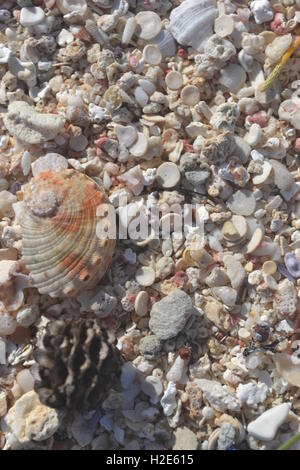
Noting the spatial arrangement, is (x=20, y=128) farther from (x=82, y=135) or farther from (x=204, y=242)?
(x=204, y=242)

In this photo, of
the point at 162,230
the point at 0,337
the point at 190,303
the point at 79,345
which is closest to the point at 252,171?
the point at 162,230

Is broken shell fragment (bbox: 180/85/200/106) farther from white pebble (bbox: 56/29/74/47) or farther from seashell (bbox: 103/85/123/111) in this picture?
white pebble (bbox: 56/29/74/47)

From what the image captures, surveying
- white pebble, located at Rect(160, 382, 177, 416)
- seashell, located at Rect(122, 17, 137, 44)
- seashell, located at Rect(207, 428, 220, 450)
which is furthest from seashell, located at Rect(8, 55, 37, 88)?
seashell, located at Rect(207, 428, 220, 450)

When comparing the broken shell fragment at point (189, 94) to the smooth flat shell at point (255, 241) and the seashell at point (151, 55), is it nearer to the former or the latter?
the seashell at point (151, 55)

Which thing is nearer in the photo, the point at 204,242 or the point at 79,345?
the point at 79,345

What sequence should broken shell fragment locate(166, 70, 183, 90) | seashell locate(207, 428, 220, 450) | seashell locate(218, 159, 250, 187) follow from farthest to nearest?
1. broken shell fragment locate(166, 70, 183, 90)
2. seashell locate(218, 159, 250, 187)
3. seashell locate(207, 428, 220, 450)

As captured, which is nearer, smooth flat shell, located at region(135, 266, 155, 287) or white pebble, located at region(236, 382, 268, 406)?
white pebble, located at region(236, 382, 268, 406)
